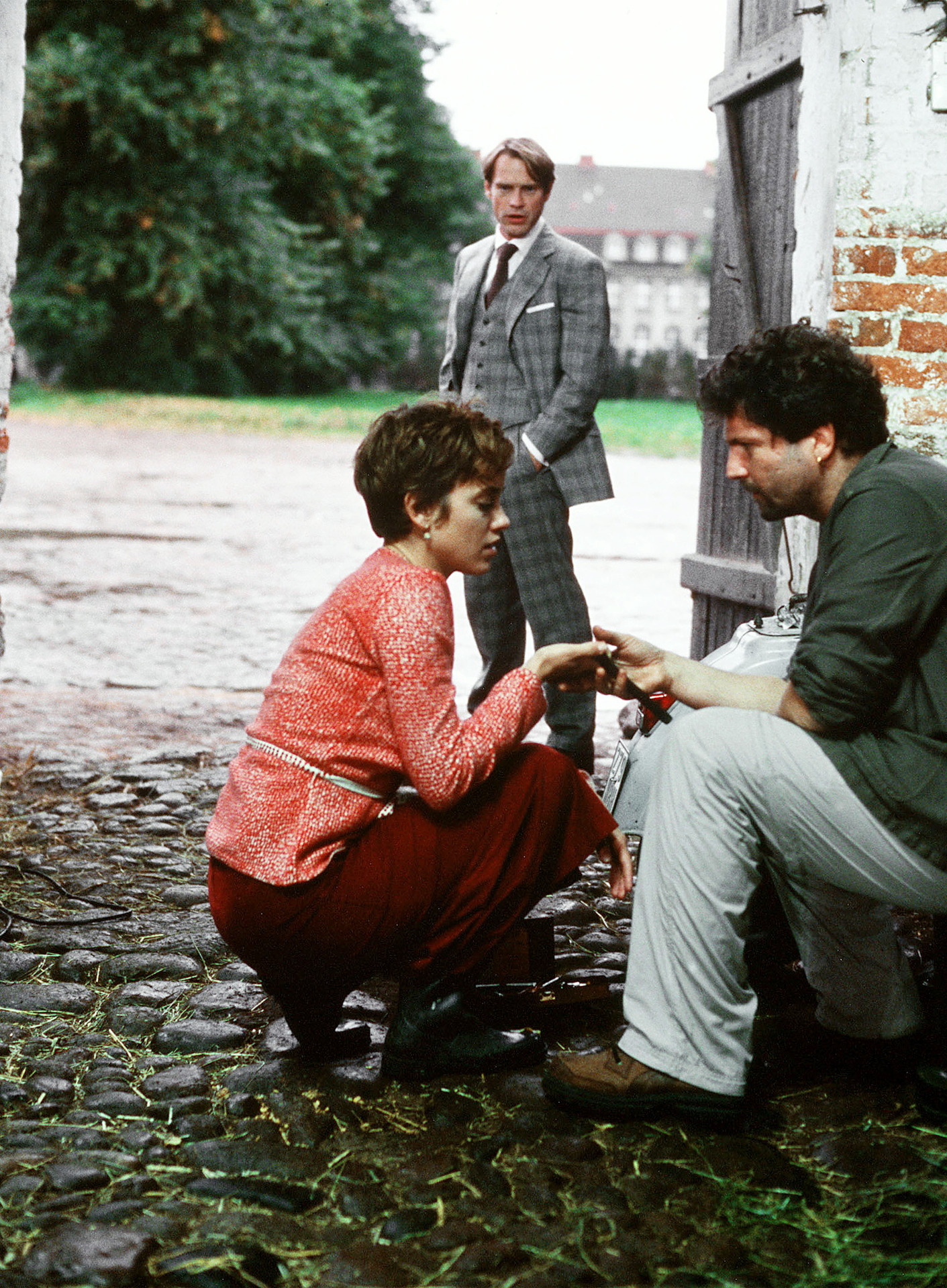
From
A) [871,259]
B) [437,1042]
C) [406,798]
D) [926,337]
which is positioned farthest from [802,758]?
[871,259]

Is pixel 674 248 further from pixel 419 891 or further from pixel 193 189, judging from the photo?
pixel 419 891

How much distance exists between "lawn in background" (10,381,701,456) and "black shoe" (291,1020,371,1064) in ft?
60.7

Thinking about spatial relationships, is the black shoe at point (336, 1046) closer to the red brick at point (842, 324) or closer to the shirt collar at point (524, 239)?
the red brick at point (842, 324)

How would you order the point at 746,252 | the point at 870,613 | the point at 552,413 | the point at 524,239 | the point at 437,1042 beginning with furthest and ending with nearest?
the point at 746,252 < the point at 524,239 < the point at 552,413 < the point at 437,1042 < the point at 870,613

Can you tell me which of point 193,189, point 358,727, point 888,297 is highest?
point 193,189

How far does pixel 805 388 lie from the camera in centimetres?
279

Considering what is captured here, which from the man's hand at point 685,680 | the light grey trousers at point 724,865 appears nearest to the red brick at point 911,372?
the man's hand at point 685,680

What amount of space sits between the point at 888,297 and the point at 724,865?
2070 mm

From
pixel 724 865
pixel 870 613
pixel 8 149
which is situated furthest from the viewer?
pixel 8 149

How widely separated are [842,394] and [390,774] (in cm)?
117

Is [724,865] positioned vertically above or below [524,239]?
below

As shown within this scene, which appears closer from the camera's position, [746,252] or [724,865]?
[724,865]

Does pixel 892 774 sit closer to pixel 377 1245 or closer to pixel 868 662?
pixel 868 662

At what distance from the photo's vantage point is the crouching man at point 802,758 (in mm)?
2594
